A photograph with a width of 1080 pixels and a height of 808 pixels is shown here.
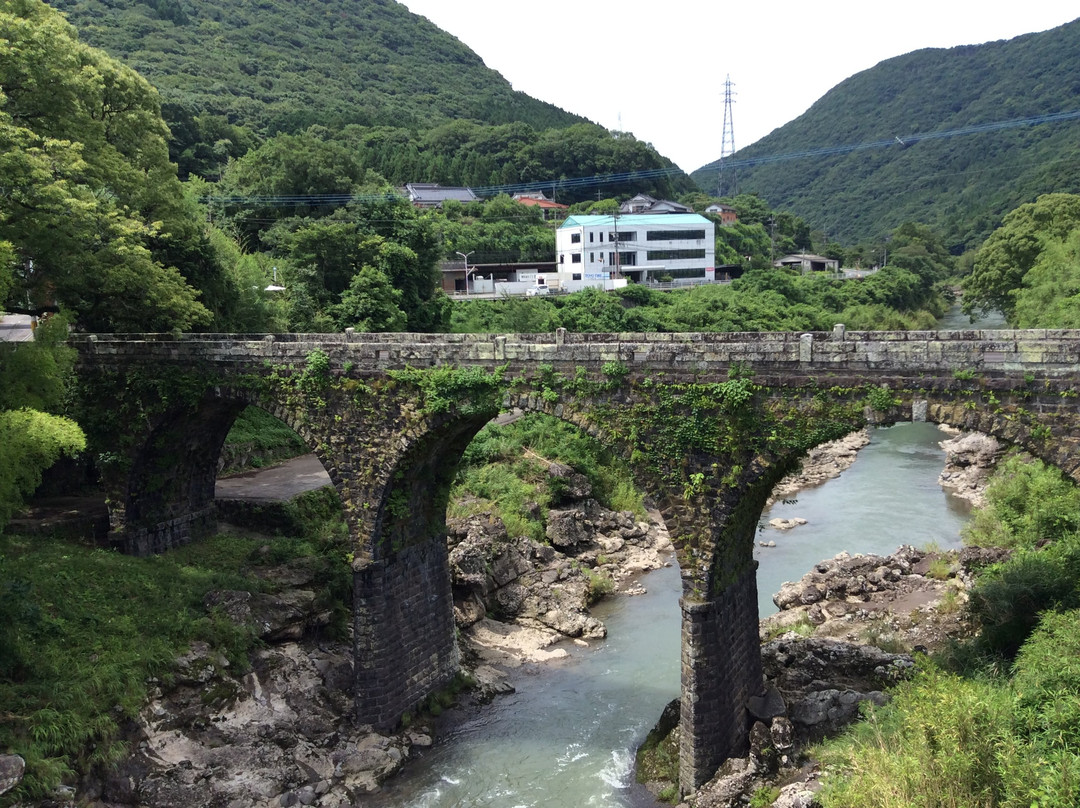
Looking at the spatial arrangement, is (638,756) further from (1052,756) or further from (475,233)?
(475,233)

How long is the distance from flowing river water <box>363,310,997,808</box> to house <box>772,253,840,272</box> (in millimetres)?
55271

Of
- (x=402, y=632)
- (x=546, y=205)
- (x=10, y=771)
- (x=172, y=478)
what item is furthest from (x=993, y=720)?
(x=546, y=205)

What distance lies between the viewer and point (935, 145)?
123500mm

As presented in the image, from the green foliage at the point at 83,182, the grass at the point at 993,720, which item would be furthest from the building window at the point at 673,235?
the grass at the point at 993,720

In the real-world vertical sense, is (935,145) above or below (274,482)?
above

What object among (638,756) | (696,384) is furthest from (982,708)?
(638,756)

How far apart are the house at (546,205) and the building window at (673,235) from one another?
15852 millimetres

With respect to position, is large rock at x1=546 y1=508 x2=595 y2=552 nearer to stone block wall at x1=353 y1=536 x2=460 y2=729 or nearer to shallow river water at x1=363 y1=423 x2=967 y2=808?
shallow river water at x1=363 y1=423 x2=967 y2=808

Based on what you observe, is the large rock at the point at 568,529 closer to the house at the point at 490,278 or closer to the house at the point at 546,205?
the house at the point at 490,278

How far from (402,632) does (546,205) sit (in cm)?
7215

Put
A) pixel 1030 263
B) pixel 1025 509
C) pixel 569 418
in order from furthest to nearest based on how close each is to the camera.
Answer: pixel 1030 263 < pixel 1025 509 < pixel 569 418

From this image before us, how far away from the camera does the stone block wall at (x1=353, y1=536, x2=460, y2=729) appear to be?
62.5 ft

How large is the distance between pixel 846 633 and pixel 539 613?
898 centimetres

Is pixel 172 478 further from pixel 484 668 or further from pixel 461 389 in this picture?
pixel 461 389
